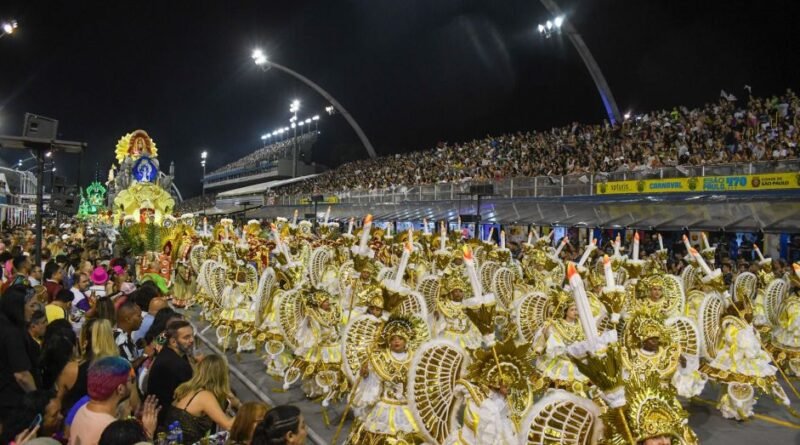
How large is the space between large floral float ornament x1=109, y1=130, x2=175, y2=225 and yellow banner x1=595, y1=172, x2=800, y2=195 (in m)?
16.4

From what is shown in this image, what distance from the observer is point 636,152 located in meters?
18.7

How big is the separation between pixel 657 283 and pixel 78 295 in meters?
7.20

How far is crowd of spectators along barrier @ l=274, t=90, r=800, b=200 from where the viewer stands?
15.2m

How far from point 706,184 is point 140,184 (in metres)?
20.7

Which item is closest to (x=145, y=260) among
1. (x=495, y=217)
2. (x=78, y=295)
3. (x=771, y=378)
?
(x=78, y=295)

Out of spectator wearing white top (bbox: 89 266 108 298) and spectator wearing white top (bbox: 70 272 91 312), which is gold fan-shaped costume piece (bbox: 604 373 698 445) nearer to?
spectator wearing white top (bbox: 70 272 91 312)

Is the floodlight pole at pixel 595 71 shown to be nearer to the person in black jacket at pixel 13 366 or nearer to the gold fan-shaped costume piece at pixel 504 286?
the gold fan-shaped costume piece at pixel 504 286

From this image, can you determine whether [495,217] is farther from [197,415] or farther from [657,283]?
[197,415]

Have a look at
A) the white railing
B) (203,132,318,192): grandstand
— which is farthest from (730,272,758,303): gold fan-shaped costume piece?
(203,132,318,192): grandstand

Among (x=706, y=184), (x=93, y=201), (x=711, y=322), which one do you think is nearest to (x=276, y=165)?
(x=93, y=201)

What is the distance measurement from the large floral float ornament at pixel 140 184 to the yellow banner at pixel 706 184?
16436 millimetres

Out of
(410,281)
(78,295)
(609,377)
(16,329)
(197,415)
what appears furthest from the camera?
(410,281)

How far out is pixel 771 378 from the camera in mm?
6402

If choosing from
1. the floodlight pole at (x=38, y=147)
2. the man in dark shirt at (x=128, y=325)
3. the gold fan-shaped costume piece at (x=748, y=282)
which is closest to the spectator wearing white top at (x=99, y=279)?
the floodlight pole at (x=38, y=147)
